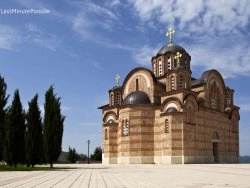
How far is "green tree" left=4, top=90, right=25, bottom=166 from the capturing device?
2888cm

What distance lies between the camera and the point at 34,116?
98.8 feet

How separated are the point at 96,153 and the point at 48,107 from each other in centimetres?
3155

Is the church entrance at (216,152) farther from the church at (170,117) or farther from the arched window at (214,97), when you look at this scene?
the arched window at (214,97)

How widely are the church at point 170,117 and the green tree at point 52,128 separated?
1152 centimetres

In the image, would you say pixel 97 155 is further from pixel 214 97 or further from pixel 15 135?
pixel 15 135

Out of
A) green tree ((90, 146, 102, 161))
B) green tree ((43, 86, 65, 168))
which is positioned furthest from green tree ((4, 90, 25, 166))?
green tree ((90, 146, 102, 161))

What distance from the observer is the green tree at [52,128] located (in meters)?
29.2

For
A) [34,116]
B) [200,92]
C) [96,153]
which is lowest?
[96,153]

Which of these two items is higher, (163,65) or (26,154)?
(163,65)

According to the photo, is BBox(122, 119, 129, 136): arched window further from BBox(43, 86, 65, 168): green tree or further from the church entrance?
BBox(43, 86, 65, 168): green tree

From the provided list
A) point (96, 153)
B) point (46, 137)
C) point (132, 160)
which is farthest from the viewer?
point (96, 153)

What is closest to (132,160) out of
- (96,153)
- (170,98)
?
(170,98)

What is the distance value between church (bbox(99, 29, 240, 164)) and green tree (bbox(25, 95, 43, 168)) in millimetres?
12069

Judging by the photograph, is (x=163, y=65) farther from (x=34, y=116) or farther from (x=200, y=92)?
(x=34, y=116)
